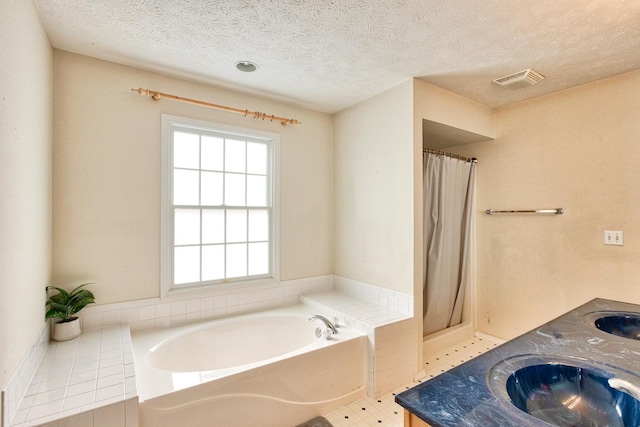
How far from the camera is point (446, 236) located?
2.98 meters

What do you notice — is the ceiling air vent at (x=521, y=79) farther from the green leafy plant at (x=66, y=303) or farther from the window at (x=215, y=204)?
the green leafy plant at (x=66, y=303)

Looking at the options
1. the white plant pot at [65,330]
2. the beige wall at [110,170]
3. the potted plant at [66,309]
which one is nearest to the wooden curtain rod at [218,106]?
the beige wall at [110,170]

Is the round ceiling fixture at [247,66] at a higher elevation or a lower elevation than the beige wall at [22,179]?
higher

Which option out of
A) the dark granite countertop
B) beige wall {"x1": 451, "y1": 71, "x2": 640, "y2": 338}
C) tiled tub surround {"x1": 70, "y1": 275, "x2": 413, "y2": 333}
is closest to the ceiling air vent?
beige wall {"x1": 451, "y1": 71, "x2": 640, "y2": 338}

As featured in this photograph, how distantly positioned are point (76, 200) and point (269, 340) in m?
1.80

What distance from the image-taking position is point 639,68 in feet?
7.00

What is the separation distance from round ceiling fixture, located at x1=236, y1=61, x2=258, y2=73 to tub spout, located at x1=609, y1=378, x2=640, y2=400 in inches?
98.1

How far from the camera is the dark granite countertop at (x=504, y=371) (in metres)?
0.84

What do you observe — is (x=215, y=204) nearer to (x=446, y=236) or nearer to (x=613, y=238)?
(x=446, y=236)

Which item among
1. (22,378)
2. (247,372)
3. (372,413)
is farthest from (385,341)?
(22,378)

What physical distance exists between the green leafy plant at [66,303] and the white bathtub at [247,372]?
426 millimetres

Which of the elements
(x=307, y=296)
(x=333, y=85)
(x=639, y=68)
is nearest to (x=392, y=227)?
(x=307, y=296)

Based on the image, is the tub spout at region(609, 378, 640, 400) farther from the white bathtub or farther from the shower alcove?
the shower alcove

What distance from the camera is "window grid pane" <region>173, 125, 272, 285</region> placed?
2480mm
